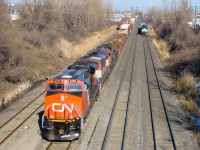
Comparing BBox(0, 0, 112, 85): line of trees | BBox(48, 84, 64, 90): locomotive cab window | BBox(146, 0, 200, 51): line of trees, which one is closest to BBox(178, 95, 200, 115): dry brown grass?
BBox(48, 84, 64, 90): locomotive cab window

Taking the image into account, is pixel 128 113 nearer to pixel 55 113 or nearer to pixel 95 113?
pixel 95 113

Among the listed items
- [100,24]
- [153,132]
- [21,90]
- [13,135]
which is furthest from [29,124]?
[100,24]

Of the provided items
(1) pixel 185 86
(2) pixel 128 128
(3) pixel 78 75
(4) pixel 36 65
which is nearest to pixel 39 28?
(4) pixel 36 65

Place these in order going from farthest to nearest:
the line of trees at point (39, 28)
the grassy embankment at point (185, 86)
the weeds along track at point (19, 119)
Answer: the line of trees at point (39, 28) → the grassy embankment at point (185, 86) → the weeds along track at point (19, 119)

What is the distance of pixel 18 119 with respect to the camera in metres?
18.7

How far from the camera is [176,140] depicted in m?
15.7

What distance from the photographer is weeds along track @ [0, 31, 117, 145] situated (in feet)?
54.0

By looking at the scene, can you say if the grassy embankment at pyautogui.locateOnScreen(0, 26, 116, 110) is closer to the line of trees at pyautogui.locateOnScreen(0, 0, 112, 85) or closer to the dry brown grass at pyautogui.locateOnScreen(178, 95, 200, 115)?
the line of trees at pyautogui.locateOnScreen(0, 0, 112, 85)

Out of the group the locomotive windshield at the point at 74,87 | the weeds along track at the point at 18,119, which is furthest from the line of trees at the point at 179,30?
the locomotive windshield at the point at 74,87

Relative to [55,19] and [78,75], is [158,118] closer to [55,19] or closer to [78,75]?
[78,75]

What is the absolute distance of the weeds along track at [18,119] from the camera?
16453 millimetres

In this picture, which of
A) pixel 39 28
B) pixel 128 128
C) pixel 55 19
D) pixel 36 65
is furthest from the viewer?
pixel 55 19

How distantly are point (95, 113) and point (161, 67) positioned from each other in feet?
62.3

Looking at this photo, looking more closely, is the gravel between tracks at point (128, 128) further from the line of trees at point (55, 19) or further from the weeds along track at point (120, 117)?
the line of trees at point (55, 19)
